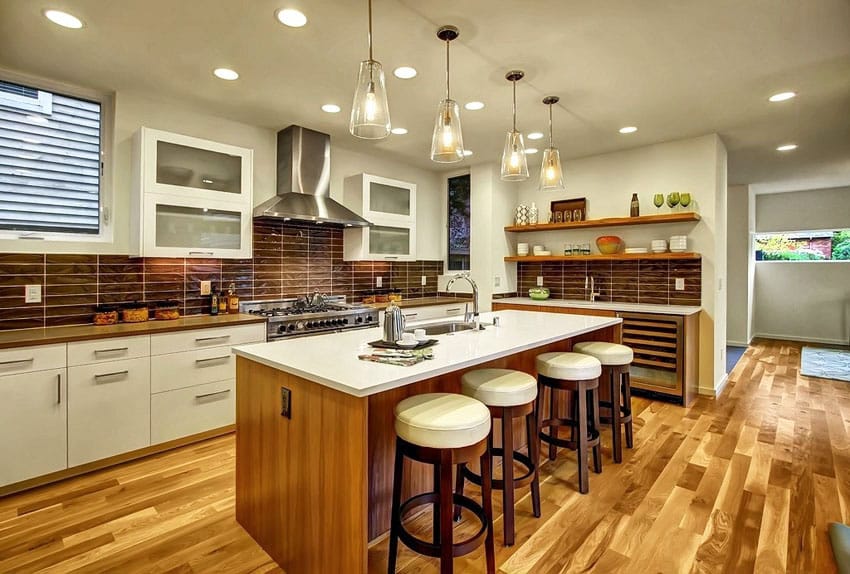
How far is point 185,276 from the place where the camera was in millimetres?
3457

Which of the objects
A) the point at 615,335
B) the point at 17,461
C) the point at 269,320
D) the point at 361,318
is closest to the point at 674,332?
the point at 615,335

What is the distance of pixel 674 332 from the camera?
384 cm

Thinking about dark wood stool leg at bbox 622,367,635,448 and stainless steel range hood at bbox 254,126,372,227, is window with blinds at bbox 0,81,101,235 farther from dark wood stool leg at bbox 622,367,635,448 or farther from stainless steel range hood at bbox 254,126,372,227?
dark wood stool leg at bbox 622,367,635,448

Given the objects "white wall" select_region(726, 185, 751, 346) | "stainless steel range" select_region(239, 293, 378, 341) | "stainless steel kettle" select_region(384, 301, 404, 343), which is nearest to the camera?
"stainless steel kettle" select_region(384, 301, 404, 343)

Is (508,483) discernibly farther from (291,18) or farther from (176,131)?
(176,131)

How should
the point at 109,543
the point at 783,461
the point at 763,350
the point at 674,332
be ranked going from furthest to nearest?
the point at 763,350 → the point at 674,332 → the point at 783,461 → the point at 109,543

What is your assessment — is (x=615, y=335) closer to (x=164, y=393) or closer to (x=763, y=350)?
(x=164, y=393)

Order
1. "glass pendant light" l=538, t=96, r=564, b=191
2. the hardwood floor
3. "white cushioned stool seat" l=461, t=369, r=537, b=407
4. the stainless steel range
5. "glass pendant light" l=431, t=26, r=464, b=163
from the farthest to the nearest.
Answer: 1. the stainless steel range
2. "glass pendant light" l=538, t=96, r=564, b=191
3. "glass pendant light" l=431, t=26, r=464, b=163
4. "white cushioned stool seat" l=461, t=369, r=537, b=407
5. the hardwood floor

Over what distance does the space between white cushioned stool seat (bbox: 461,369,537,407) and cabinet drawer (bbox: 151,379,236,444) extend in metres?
1.97

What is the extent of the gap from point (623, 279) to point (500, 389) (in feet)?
11.2

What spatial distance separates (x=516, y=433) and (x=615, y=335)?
120cm

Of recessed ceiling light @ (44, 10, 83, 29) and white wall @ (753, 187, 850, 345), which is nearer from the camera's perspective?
recessed ceiling light @ (44, 10, 83, 29)

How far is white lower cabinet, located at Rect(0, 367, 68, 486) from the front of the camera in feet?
7.55

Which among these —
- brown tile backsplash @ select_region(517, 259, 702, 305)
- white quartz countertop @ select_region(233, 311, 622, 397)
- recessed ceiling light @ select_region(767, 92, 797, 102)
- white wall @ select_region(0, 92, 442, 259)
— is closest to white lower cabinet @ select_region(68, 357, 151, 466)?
white wall @ select_region(0, 92, 442, 259)
